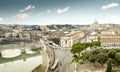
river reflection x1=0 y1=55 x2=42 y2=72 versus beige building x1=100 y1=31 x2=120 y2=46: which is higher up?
beige building x1=100 y1=31 x2=120 y2=46

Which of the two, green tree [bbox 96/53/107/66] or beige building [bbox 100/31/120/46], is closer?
green tree [bbox 96/53/107/66]

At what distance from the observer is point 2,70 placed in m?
10.2

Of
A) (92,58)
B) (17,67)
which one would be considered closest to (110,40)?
(92,58)

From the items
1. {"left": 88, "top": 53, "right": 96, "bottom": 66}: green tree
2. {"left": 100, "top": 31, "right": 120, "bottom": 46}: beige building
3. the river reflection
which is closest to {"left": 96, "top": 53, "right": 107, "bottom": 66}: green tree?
{"left": 88, "top": 53, "right": 96, "bottom": 66}: green tree

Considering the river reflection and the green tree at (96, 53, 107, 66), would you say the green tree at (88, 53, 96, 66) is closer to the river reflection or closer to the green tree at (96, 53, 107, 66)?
the green tree at (96, 53, 107, 66)

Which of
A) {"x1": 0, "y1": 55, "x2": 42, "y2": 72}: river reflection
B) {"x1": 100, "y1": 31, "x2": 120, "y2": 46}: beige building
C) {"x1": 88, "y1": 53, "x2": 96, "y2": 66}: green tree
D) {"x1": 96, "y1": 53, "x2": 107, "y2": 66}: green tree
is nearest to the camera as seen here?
{"x1": 96, "y1": 53, "x2": 107, "y2": 66}: green tree

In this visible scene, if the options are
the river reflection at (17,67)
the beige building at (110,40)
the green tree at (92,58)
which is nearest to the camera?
the green tree at (92,58)

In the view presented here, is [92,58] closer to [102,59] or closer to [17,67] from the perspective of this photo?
[102,59]

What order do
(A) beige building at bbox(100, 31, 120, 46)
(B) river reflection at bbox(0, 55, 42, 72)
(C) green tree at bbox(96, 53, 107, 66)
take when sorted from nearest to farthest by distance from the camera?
(C) green tree at bbox(96, 53, 107, 66), (B) river reflection at bbox(0, 55, 42, 72), (A) beige building at bbox(100, 31, 120, 46)

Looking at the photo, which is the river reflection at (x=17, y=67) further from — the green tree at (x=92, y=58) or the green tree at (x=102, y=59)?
the green tree at (x=102, y=59)

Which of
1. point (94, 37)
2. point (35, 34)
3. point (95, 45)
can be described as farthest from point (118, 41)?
point (35, 34)

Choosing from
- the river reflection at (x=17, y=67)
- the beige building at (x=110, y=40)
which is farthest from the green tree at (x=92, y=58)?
the beige building at (x=110, y=40)

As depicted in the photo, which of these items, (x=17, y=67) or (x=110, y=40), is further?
(x=110, y=40)

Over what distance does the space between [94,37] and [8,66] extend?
9017 mm
